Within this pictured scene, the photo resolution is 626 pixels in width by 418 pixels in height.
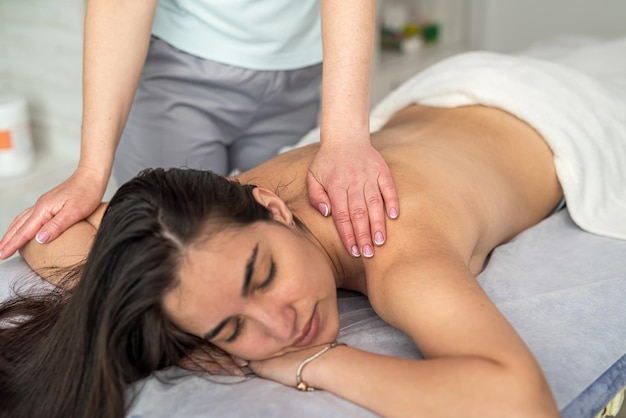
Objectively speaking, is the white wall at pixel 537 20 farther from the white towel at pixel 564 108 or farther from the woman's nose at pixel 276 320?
the woman's nose at pixel 276 320

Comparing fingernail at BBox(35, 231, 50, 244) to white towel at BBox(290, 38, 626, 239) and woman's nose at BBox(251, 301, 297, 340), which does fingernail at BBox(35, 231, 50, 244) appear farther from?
white towel at BBox(290, 38, 626, 239)

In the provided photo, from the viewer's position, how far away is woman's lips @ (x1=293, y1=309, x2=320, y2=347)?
1.20 meters

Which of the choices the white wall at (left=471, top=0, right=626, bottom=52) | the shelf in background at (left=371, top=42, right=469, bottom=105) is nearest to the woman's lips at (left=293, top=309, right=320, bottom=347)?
the shelf in background at (left=371, top=42, right=469, bottom=105)

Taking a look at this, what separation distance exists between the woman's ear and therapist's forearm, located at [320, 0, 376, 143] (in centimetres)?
19

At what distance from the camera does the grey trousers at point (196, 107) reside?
1815 millimetres

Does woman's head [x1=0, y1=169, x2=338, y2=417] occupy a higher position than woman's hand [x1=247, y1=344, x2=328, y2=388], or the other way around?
woman's head [x1=0, y1=169, x2=338, y2=417]

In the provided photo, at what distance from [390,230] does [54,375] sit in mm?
562

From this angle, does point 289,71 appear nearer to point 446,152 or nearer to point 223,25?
point 223,25

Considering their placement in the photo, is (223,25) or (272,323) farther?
(223,25)

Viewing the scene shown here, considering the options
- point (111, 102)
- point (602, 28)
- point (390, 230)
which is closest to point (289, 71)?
point (111, 102)

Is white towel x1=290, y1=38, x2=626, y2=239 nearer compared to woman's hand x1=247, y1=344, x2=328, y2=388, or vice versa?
woman's hand x1=247, y1=344, x2=328, y2=388

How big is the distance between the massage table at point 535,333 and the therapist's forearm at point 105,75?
265mm

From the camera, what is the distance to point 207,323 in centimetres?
115

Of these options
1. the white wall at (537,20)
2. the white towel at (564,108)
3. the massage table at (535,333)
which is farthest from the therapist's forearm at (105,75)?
the white wall at (537,20)
